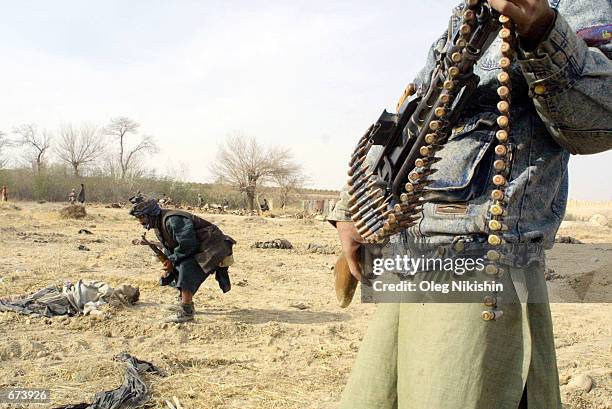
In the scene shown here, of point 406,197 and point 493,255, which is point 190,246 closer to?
point 406,197

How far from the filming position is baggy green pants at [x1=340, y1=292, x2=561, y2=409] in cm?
137

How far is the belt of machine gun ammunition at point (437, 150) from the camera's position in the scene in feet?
4.14

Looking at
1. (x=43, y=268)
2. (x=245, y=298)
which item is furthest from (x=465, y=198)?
(x=43, y=268)

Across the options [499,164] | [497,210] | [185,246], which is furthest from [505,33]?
[185,246]

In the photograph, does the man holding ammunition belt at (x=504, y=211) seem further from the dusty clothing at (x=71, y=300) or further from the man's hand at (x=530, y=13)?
the dusty clothing at (x=71, y=300)

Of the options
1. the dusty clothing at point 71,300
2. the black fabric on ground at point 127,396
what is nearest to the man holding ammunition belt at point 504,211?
the black fabric on ground at point 127,396

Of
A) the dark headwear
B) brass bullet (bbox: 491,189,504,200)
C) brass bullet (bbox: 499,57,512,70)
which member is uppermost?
brass bullet (bbox: 499,57,512,70)

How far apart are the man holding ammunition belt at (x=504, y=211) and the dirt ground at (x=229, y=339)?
2.88 metres

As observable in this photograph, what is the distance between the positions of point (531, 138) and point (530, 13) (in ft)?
1.19

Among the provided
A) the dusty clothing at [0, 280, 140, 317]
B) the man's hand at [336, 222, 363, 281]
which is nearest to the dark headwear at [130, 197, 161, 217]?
the dusty clothing at [0, 280, 140, 317]

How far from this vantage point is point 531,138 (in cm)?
141

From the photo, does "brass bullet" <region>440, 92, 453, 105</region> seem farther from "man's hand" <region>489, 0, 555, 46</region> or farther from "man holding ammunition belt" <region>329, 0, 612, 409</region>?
"man's hand" <region>489, 0, 555, 46</region>

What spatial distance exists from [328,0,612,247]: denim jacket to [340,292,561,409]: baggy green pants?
0.65ft

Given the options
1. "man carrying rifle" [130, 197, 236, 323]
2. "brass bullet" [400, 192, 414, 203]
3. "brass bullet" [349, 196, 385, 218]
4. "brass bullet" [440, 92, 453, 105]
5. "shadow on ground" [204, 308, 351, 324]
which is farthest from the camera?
"shadow on ground" [204, 308, 351, 324]
